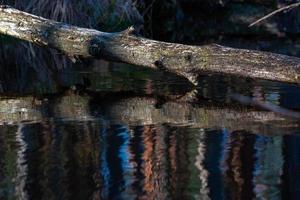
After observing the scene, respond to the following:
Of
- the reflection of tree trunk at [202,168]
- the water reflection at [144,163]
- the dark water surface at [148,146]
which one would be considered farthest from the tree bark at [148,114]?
the reflection of tree trunk at [202,168]

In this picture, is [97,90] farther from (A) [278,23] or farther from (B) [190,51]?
(A) [278,23]

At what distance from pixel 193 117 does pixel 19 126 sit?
1.03 meters

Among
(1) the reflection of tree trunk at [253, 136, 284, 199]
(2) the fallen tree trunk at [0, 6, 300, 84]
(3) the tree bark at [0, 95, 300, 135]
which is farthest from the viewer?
(2) the fallen tree trunk at [0, 6, 300, 84]

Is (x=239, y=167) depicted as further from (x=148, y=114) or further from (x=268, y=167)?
(x=148, y=114)

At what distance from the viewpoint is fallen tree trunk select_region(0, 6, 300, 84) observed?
4.27m

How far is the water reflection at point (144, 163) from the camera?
2449mm

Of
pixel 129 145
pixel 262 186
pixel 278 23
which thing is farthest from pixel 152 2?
pixel 262 186

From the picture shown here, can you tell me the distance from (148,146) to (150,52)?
5.49ft

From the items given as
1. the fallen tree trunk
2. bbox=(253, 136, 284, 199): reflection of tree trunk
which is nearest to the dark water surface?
bbox=(253, 136, 284, 199): reflection of tree trunk

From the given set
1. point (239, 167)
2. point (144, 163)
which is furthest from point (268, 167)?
point (144, 163)

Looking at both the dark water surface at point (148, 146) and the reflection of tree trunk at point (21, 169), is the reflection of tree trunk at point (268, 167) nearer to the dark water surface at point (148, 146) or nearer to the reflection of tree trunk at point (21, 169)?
the dark water surface at point (148, 146)

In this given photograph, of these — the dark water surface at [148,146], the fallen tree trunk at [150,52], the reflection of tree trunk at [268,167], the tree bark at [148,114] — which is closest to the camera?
the reflection of tree trunk at [268,167]

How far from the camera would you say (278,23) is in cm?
1048

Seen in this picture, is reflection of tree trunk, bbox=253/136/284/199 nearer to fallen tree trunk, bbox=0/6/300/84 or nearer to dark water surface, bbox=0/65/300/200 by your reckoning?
dark water surface, bbox=0/65/300/200
